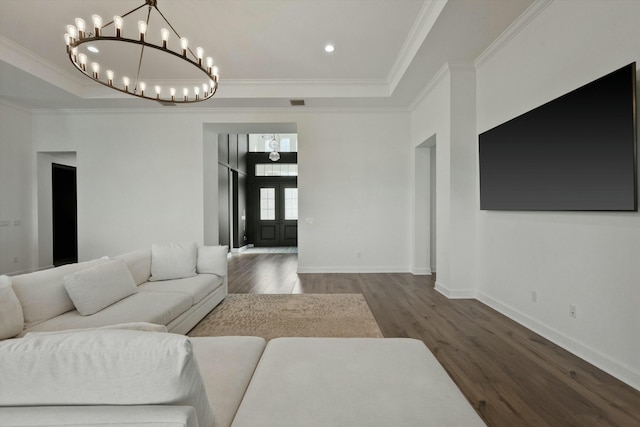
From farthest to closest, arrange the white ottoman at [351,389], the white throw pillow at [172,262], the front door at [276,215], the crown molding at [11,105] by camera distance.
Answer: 1. the front door at [276,215]
2. the crown molding at [11,105]
3. the white throw pillow at [172,262]
4. the white ottoman at [351,389]

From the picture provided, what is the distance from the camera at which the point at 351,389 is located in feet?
3.84

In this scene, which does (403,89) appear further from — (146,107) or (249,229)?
A: (249,229)

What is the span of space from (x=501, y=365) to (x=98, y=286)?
328 centimetres

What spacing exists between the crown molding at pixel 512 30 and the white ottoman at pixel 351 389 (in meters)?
3.32

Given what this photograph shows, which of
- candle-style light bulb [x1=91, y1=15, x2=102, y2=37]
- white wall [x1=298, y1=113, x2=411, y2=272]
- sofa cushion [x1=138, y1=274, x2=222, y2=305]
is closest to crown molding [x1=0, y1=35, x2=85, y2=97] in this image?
candle-style light bulb [x1=91, y1=15, x2=102, y2=37]

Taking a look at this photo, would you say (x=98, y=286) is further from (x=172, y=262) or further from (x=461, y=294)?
(x=461, y=294)

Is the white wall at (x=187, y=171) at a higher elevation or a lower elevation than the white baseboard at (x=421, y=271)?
higher

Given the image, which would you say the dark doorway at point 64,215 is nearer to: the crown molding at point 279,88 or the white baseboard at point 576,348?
the crown molding at point 279,88

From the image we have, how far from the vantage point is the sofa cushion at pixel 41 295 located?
6.57 feet

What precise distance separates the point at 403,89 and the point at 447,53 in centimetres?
110

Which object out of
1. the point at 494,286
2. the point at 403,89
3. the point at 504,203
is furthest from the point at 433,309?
the point at 403,89

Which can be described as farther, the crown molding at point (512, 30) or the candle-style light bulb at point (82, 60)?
the crown molding at point (512, 30)

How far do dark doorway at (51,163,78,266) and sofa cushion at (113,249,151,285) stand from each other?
16.6 ft

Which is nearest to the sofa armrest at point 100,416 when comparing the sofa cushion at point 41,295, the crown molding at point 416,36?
the sofa cushion at point 41,295
